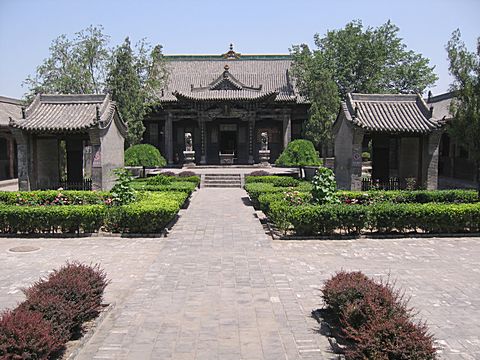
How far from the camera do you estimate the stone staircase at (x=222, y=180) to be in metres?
25.6

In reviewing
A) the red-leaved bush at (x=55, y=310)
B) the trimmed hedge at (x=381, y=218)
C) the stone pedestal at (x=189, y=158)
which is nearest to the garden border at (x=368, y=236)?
the trimmed hedge at (x=381, y=218)

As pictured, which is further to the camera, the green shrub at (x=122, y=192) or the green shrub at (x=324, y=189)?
the green shrub at (x=122, y=192)

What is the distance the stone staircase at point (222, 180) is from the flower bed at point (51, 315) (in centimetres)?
1859

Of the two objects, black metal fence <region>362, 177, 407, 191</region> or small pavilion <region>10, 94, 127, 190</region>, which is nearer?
small pavilion <region>10, 94, 127, 190</region>

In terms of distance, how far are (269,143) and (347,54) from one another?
9.96 m

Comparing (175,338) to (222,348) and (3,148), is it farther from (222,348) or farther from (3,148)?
(3,148)

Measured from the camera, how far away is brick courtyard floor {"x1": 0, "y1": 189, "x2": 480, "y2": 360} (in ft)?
19.6

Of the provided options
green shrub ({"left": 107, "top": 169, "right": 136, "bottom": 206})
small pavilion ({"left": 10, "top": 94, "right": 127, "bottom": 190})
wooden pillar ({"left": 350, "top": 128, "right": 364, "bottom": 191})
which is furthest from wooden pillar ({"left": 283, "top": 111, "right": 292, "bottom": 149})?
green shrub ({"left": 107, "top": 169, "right": 136, "bottom": 206})

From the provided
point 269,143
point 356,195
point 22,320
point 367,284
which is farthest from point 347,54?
point 22,320

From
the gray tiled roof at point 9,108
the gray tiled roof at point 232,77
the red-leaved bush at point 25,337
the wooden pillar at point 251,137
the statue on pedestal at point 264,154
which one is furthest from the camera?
the gray tiled roof at point 232,77

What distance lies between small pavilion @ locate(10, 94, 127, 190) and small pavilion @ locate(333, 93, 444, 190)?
30.7 ft

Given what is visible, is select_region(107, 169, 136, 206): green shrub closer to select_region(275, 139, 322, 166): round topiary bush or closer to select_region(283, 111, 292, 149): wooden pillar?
select_region(275, 139, 322, 166): round topiary bush

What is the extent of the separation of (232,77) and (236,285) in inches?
1048

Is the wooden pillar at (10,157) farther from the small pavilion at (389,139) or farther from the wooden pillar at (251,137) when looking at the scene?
the small pavilion at (389,139)
